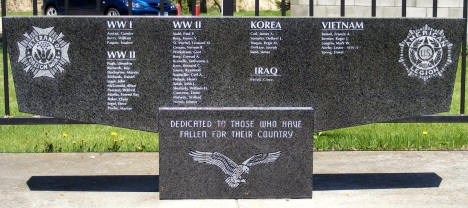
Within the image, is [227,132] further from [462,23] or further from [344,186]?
[462,23]

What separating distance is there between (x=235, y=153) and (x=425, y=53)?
4.65 feet

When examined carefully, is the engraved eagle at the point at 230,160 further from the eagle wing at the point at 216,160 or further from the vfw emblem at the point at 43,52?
the vfw emblem at the point at 43,52

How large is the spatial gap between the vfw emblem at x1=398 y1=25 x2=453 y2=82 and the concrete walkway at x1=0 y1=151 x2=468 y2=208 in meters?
0.77

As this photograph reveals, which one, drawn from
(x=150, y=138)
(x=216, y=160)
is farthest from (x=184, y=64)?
(x=150, y=138)

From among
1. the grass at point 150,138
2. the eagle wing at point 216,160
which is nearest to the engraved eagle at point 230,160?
the eagle wing at point 216,160

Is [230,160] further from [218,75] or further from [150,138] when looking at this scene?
[150,138]

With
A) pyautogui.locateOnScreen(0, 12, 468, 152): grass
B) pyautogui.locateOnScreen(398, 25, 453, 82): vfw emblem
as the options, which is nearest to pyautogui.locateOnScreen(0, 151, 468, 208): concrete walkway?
pyautogui.locateOnScreen(0, 12, 468, 152): grass

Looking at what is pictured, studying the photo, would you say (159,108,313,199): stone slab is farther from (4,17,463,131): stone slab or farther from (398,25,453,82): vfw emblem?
(398,25,453,82): vfw emblem

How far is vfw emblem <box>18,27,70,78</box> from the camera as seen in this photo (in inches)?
179

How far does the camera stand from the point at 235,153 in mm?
4418

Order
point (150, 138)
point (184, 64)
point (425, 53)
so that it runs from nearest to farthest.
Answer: point (184, 64) → point (425, 53) → point (150, 138)

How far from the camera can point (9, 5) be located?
37906mm

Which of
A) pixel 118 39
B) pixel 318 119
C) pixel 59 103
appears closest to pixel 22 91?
pixel 59 103

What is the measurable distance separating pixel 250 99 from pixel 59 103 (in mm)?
1212
